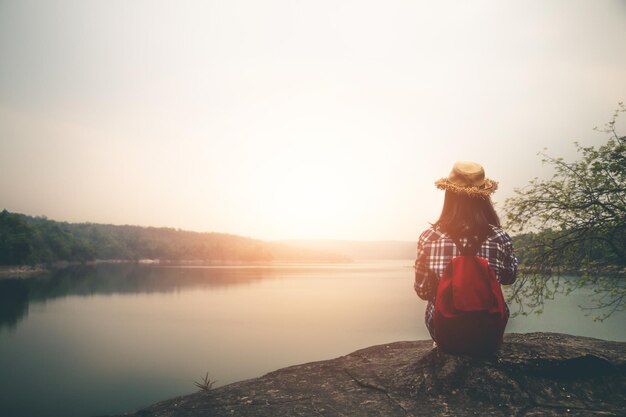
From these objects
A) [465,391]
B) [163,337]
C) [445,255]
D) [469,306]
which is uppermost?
[445,255]

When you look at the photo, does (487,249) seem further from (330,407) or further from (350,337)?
(350,337)

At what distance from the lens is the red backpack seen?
388cm

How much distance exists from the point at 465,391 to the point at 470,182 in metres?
2.23

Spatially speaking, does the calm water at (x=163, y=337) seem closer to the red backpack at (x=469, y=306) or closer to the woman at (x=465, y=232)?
the red backpack at (x=469, y=306)

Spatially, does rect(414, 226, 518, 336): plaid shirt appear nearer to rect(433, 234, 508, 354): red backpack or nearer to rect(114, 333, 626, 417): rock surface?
rect(433, 234, 508, 354): red backpack

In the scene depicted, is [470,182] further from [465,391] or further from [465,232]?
[465,391]

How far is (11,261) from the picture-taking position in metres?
71.8

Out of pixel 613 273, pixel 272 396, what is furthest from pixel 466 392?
pixel 613 273

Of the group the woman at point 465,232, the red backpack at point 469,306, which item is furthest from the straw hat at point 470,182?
the red backpack at point 469,306

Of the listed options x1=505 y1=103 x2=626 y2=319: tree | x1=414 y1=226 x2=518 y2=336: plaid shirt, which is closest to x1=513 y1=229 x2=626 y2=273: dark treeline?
x1=505 y1=103 x2=626 y2=319: tree

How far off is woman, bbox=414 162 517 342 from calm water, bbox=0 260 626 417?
1287cm

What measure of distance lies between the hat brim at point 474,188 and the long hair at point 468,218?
49 mm

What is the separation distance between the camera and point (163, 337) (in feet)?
82.1

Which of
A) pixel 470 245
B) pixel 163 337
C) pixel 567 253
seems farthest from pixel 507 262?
pixel 163 337
